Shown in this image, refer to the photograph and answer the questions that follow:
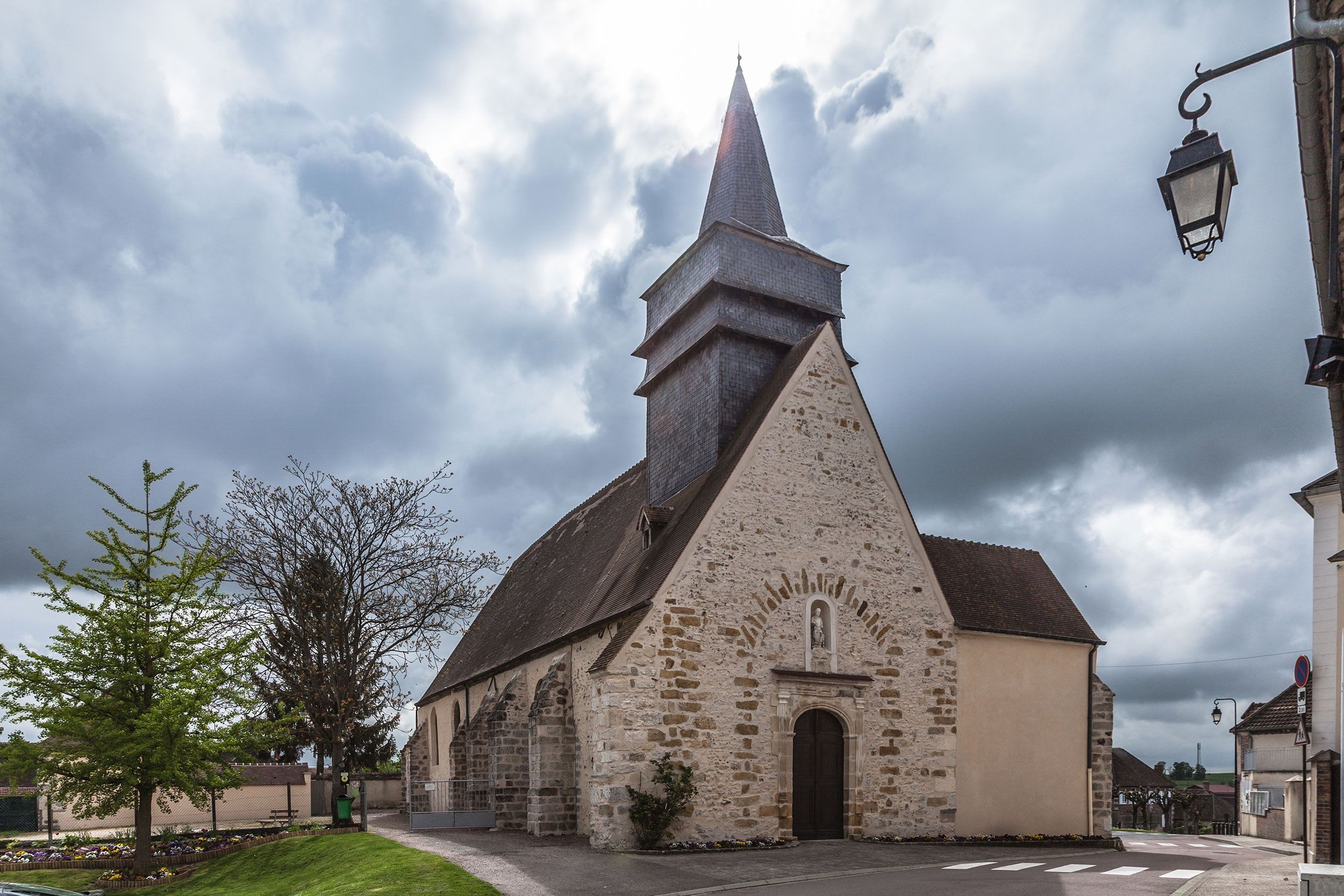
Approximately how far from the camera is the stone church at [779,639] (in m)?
16.8

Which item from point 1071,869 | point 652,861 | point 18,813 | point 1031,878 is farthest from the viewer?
point 18,813

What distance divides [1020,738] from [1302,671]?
330 inches

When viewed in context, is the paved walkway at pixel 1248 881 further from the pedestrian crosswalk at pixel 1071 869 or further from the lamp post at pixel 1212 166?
the lamp post at pixel 1212 166

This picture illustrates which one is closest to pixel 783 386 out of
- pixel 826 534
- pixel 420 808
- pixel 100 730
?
pixel 826 534

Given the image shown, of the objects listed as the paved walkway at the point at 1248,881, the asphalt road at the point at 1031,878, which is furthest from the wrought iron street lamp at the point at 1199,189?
the asphalt road at the point at 1031,878

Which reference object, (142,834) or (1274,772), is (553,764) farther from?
(1274,772)

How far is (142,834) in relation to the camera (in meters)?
20.0

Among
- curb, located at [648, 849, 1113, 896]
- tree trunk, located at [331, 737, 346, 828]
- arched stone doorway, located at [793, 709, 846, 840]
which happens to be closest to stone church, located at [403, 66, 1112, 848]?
arched stone doorway, located at [793, 709, 846, 840]

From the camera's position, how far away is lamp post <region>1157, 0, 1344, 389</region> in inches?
224

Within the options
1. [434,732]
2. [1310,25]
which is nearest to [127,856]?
[434,732]

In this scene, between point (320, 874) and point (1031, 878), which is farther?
point (320, 874)

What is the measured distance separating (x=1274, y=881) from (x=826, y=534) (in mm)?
9245

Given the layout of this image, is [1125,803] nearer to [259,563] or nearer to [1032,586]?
[1032,586]

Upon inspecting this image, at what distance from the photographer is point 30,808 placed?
37.2m
